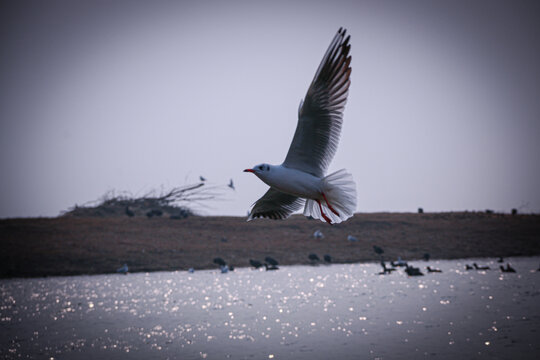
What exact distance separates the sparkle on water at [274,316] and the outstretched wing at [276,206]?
4.95m

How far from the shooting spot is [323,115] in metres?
7.04

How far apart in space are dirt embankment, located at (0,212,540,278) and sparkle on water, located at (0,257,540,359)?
2446 millimetres

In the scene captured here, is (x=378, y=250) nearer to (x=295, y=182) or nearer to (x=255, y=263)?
(x=255, y=263)

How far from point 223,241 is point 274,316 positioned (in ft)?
53.1

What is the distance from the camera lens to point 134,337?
1415 cm

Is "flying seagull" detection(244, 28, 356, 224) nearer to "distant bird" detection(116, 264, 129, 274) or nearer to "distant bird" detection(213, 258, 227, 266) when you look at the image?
"distant bird" detection(213, 258, 227, 266)

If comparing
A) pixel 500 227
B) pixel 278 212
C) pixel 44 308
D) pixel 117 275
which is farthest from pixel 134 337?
pixel 500 227

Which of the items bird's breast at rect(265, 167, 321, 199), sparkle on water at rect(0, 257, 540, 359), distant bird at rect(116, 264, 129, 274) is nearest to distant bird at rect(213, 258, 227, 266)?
sparkle on water at rect(0, 257, 540, 359)

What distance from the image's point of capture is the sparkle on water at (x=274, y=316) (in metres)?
12.7

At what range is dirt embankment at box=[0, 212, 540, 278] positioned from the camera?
2806cm

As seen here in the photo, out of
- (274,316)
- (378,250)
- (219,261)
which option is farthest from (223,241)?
(274,316)

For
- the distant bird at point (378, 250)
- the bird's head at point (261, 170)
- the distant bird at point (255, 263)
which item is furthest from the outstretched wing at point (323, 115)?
the distant bird at point (378, 250)

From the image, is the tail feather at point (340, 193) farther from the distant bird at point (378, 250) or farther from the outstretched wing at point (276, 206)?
the distant bird at point (378, 250)

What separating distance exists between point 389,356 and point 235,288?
11.0 m
